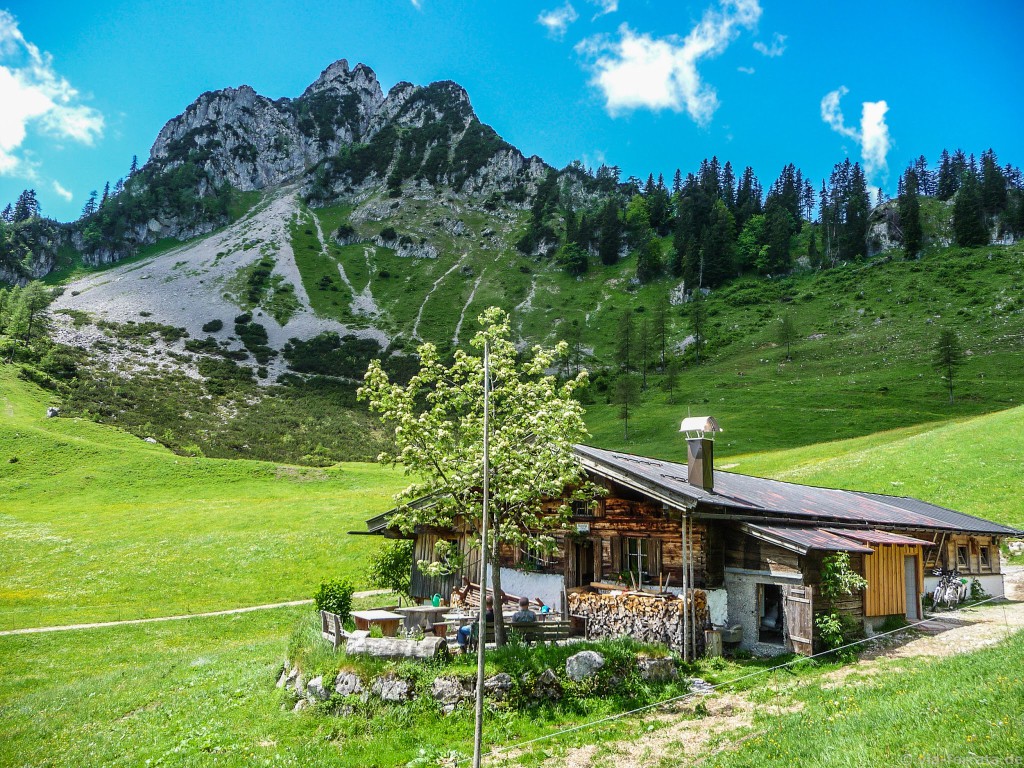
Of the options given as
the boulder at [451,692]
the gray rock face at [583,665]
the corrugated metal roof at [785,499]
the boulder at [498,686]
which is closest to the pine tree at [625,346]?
the corrugated metal roof at [785,499]

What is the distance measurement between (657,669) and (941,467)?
38847 mm

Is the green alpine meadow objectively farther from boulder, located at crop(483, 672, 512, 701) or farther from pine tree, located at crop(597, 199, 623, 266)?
pine tree, located at crop(597, 199, 623, 266)

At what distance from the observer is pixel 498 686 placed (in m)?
14.1

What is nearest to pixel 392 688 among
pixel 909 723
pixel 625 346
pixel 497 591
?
pixel 497 591

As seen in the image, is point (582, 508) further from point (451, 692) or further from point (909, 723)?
point (909, 723)

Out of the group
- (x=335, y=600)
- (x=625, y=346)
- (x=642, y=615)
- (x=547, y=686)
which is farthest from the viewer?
(x=625, y=346)

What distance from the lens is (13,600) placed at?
1324 inches

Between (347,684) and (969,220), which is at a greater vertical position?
(969,220)

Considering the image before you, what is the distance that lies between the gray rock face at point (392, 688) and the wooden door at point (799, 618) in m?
10.9

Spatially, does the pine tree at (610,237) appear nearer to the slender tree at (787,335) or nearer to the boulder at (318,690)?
the slender tree at (787,335)

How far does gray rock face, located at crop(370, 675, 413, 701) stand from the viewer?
46.7ft

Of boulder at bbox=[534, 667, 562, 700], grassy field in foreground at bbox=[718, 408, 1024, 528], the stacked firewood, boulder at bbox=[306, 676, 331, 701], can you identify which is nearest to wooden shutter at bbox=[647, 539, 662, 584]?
the stacked firewood

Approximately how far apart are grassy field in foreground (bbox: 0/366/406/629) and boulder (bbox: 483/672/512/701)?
24689mm

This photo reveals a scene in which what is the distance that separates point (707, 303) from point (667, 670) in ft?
460
